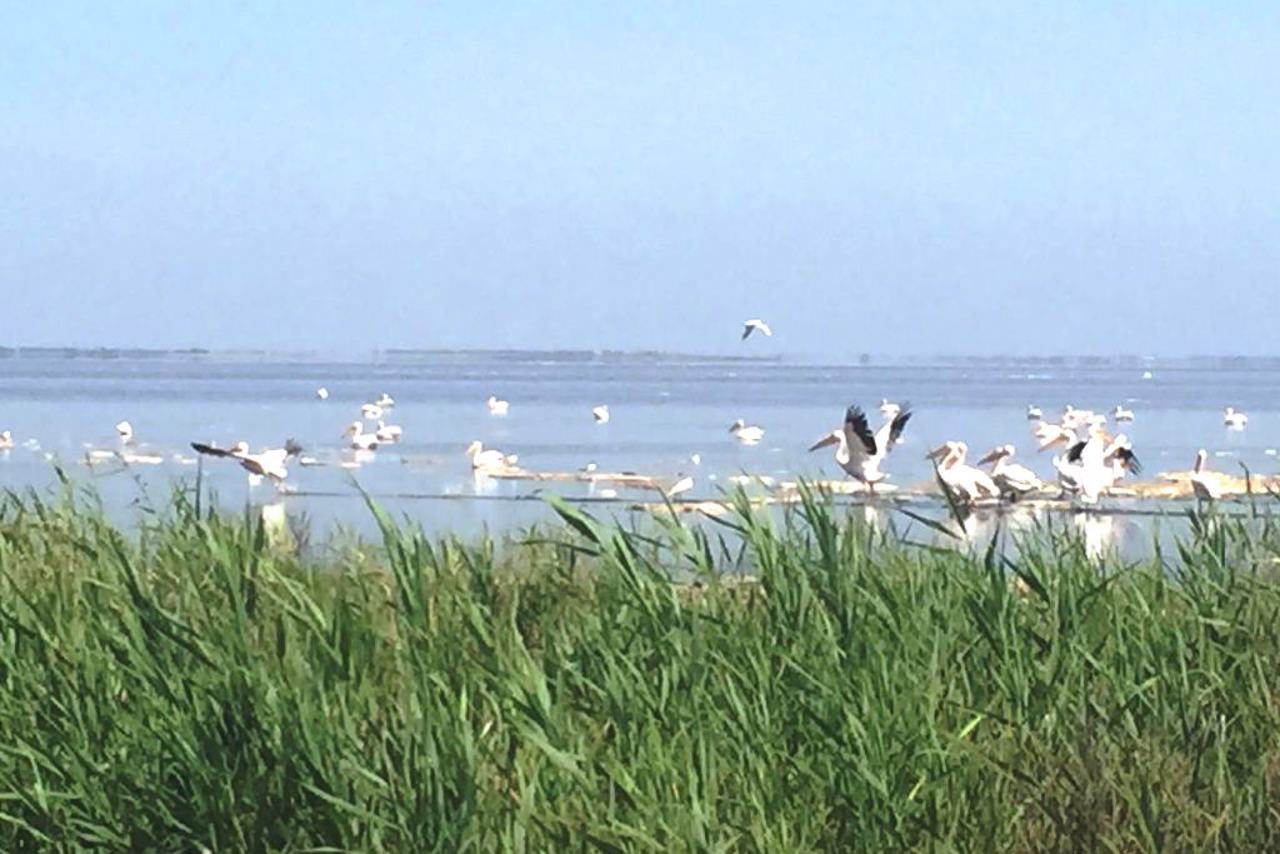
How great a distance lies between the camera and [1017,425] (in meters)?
42.3

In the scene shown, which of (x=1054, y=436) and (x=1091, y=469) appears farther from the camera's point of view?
(x=1054, y=436)

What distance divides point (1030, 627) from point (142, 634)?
2.24 m

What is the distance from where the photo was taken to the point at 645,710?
538 cm

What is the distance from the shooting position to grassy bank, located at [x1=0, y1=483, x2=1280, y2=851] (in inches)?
197

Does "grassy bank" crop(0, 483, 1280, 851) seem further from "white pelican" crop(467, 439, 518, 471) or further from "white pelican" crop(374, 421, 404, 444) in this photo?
"white pelican" crop(374, 421, 404, 444)

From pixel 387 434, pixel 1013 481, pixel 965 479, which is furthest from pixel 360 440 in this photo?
pixel 965 479

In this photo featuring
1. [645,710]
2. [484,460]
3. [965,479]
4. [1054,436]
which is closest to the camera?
[645,710]

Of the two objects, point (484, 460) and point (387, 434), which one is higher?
point (484, 460)

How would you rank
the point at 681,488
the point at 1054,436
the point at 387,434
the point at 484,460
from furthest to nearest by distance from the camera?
the point at 387,434
the point at 1054,436
the point at 484,460
the point at 681,488

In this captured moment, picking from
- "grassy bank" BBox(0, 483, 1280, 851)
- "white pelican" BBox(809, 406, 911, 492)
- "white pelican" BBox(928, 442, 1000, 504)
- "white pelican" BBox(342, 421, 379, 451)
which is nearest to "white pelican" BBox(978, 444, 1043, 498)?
"white pelican" BBox(928, 442, 1000, 504)

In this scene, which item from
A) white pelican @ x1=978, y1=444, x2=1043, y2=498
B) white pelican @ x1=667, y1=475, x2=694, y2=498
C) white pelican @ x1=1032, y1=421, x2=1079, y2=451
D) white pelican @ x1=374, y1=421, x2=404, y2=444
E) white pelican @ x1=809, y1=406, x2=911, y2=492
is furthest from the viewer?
white pelican @ x1=374, y1=421, x2=404, y2=444

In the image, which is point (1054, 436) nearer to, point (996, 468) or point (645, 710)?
point (996, 468)

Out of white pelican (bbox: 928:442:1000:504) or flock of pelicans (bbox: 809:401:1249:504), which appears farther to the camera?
flock of pelicans (bbox: 809:401:1249:504)

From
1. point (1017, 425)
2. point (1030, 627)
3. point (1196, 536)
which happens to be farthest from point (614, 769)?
point (1017, 425)
